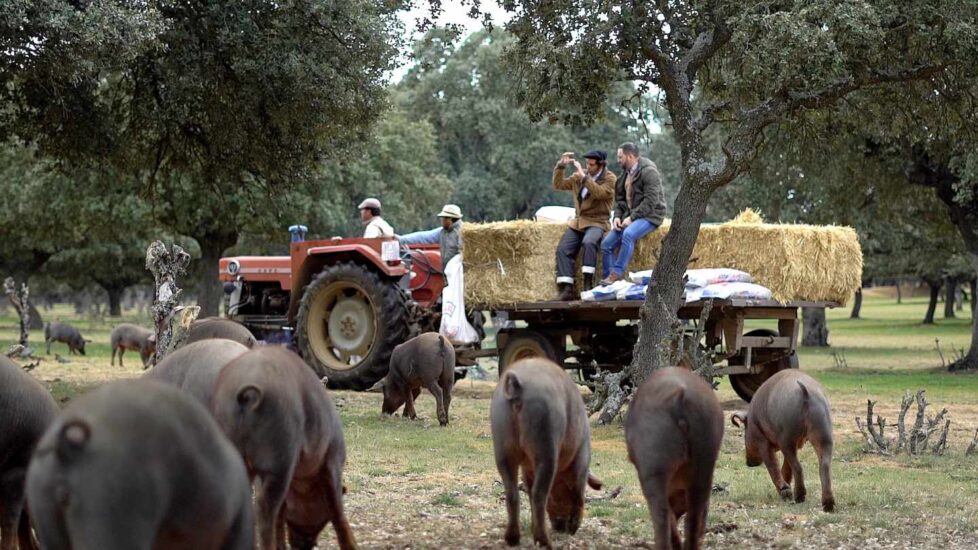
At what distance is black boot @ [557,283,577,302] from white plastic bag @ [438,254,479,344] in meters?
1.42

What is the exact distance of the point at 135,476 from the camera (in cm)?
394

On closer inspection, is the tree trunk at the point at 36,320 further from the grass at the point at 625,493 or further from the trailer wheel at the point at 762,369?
the trailer wheel at the point at 762,369

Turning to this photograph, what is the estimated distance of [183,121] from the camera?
16312 mm

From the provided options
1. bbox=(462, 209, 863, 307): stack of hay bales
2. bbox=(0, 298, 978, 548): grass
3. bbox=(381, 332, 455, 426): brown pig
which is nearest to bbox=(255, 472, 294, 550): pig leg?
bbox=(0, 298, 978, 548): grass

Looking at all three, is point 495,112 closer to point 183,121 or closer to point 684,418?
point 183,121

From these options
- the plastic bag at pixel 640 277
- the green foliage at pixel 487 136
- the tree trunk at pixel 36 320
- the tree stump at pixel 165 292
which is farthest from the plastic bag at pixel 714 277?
the green foliage at pixel 487 136

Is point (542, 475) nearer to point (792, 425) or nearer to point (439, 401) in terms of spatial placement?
point (792, 425)

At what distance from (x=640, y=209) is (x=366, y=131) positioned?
201 inches

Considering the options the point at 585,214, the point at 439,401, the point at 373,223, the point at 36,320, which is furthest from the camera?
the point at 36,320

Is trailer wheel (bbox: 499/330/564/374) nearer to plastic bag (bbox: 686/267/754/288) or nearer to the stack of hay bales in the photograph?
the stack of hay bales

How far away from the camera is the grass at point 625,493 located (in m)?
7.31

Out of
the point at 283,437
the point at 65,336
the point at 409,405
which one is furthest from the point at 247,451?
the point at 65,336

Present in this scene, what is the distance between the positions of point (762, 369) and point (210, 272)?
20136 mm

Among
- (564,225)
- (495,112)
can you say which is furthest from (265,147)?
(495,112)
